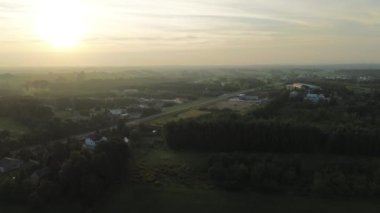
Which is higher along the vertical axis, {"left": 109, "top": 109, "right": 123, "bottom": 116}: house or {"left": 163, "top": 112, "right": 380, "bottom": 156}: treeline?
{"left": 163, "top": 112, "right": 380, "bottom": 156}: treeline

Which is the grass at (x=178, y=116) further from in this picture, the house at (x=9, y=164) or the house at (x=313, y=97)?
the house at (x=9, y=164)

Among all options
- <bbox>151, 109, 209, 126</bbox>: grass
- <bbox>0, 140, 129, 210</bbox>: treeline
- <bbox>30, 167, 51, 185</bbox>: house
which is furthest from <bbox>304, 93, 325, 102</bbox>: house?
<bbox>30, 167, 51, 185</bbox>: house

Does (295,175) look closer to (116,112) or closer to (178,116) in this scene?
(178,116)

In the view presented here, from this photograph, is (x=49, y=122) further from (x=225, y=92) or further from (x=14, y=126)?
(x=225, y=92)

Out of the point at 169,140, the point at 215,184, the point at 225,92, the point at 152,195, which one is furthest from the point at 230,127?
the point at 225,92

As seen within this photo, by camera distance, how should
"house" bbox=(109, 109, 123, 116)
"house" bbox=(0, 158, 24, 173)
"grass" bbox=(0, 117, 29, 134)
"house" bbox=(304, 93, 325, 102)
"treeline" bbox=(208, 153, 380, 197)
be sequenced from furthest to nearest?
"house" bbox=(304, 93, 325, 102) < "house" bbox=(109, 109, 123, 116) < "grass" bbox=(0, 117, 29, 134) < "house" bbox=(0, 158, 24, 173) < "treeline" bbox=(208, 153, 380, 197)

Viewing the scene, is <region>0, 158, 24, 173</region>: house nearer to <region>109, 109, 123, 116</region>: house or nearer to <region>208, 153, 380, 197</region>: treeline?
<region>208, 153, 380, 197</region>: treeline

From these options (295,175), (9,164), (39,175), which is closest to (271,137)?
(295,175)
